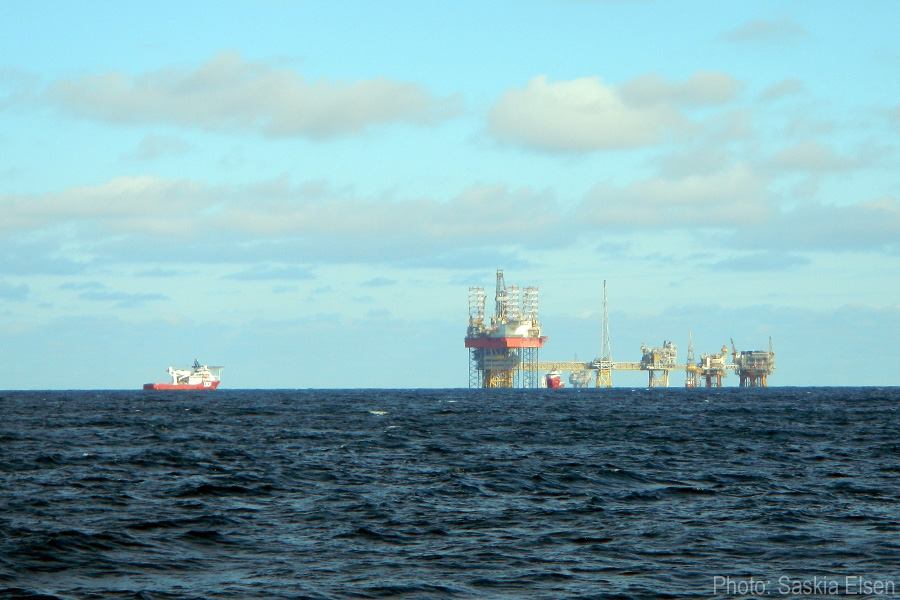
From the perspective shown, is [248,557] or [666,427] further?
[666,427]

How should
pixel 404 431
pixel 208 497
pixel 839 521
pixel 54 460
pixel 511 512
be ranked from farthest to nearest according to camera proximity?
pixel 404 431 → pixel 54 460 → pixel 208 497 → pixel 511 512 → pixel 839 521

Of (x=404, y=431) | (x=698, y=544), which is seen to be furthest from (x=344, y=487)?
(x=404, y=431)

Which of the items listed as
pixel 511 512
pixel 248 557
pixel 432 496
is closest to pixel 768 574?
pixel 511 512

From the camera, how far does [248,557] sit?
2233 centimetres

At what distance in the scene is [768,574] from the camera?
20.0 meters

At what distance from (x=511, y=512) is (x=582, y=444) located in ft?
87.7

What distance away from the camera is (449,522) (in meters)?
26.6

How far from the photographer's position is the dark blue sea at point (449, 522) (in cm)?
1972

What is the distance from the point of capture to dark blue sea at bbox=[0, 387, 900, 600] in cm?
1972

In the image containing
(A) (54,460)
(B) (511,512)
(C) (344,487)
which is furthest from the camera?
(A) (54,460)

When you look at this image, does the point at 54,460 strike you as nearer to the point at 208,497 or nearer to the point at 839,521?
the point at 208,497

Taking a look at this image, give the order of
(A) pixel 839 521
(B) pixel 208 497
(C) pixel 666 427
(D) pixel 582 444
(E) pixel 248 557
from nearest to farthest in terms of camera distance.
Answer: (E) pixel 248 557 < (A) pixel 839 521 < (B) pixel 208 497 < (D) pixel 582 444 < (C) pixel 666 427

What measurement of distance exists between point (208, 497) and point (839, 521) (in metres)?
18.9

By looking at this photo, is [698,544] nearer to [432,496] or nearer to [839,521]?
[839,521]
